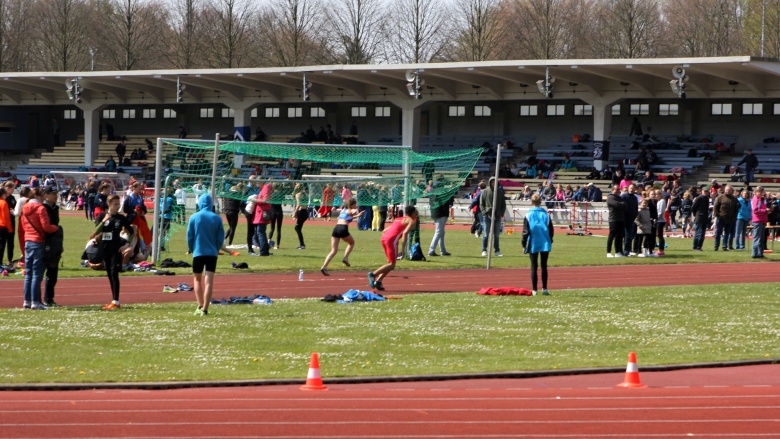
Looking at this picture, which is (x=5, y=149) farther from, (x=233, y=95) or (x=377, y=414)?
(x=377, y=414)

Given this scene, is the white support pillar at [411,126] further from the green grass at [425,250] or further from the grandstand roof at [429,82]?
the green grass at [425,250]

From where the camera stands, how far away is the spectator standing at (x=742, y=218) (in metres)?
29.8

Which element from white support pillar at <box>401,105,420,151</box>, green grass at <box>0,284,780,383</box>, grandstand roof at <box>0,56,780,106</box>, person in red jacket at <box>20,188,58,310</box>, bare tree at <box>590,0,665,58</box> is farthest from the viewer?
bare tree at <box>590,0,665,58</box>

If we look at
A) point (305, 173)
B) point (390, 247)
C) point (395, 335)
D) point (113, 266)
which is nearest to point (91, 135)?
point (305, 173)

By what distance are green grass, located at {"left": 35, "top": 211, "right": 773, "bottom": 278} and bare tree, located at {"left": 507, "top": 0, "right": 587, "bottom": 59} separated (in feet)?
119

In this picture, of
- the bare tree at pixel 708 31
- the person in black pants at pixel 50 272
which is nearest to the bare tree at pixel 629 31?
the bare tree at pixel 708 31

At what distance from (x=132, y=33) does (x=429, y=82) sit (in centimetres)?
3195

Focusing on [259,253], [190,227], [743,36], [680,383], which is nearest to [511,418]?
[680,383]

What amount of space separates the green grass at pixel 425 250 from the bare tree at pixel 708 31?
40795mm

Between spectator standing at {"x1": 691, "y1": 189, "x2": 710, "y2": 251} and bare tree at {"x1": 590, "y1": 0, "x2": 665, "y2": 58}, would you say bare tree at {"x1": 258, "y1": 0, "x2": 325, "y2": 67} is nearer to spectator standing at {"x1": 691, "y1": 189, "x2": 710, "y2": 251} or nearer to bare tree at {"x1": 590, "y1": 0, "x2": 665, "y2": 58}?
bare tree at {"x1": 590, "y1": 0, "x2": 665, "y2": 58}

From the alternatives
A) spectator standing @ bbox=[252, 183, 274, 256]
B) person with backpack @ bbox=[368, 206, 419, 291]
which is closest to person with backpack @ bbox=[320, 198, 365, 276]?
person with backpack @ bbox=[368, 206, 419, 291]

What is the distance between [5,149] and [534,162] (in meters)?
35.4

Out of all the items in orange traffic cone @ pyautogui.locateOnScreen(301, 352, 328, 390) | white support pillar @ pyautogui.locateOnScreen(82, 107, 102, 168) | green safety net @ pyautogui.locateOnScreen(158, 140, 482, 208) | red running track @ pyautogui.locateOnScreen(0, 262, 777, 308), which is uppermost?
white support pillar @ pyautogui.locateOnScreen(82, 107, 102, 168)

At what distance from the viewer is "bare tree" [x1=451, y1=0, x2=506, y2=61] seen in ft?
227
